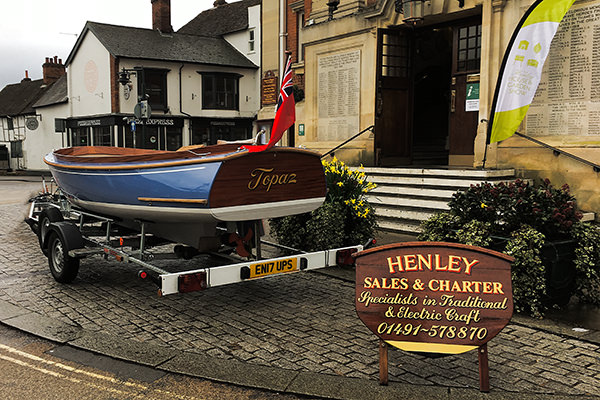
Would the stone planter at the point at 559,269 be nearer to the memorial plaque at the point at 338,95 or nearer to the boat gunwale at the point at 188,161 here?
the boat gunwale at the point at 188,161

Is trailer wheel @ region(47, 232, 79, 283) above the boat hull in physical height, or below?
below

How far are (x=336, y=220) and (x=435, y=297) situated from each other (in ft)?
12.0

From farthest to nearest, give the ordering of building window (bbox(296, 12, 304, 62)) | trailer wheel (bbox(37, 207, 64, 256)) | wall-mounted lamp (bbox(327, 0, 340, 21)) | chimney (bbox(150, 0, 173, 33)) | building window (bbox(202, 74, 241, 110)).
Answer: chimney (bbox(150, 0, 173, 33)) < building window (bbox(202, 74, 241, 110)) < building window (bbox(296, 12, 304, 62)) < wall-mounted lamp (bbox(327, 0, 340, 21)) < trailer wheel (bbox(37, 207, 64, 256))

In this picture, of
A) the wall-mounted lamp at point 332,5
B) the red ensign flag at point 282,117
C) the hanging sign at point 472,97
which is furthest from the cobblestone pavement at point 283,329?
the wall-mounted lamp at point 332,5

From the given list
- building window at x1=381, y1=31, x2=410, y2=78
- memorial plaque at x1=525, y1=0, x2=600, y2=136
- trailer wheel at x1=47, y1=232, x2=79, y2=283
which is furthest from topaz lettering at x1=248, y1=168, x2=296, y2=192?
building window at x1=381, y1=31, x2=410, y2=78

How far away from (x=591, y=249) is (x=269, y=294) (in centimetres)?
374

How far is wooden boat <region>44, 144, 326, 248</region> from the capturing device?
5180mm

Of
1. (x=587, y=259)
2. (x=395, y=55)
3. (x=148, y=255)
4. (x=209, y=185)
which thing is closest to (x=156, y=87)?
(x=395, y=55)

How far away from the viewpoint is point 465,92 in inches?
512

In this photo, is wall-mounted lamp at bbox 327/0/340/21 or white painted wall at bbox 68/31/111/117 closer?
wall-mounted lamp at bbox 327/0/340/21

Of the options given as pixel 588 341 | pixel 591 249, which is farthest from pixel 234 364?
pixel 591 249

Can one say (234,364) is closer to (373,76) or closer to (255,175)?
(255,175)

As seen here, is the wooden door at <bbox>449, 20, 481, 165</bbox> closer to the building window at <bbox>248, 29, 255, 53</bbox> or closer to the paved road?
the paved road

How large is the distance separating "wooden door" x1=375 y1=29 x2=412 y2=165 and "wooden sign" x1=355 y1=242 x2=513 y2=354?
32.5 ft
